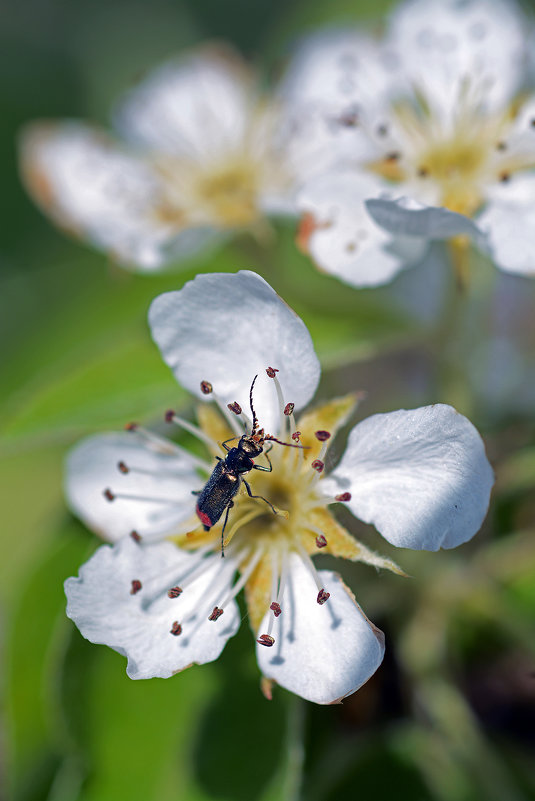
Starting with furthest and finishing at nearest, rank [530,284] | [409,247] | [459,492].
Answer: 1. [530,284]
2. [409,247]
3. [459,492]

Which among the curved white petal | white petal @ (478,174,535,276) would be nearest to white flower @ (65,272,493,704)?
white petal @ (478,174,535,276)

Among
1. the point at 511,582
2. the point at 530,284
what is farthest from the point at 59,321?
the point at 511,582

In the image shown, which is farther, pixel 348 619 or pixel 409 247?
pixel 409 247

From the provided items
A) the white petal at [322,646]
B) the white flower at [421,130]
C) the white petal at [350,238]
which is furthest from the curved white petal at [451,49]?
the white petal at [322,646]

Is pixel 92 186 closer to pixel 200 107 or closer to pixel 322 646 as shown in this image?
pixel 200 107

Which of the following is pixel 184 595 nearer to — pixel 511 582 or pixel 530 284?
pixel 511 582

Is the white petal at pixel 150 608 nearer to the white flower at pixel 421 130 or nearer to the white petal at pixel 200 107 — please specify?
the white flower at pixel 421 130
